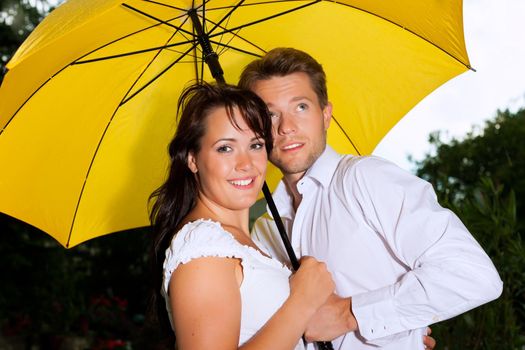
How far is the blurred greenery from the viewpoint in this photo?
4621mm

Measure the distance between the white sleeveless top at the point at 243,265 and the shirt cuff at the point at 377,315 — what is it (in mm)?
284

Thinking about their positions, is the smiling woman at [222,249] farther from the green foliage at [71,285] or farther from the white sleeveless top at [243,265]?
the green foliage at [71,285]

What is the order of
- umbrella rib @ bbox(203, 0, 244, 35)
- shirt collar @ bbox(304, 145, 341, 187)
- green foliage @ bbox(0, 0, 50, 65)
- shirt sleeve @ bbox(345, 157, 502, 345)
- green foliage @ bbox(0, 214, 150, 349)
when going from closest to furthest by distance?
shirt sleeve @ bbox(345, 157, 502, 345), shirt collar @ bbox(304, 145, 341, 187), umbrella rib @ bbox(203, 0, 244, 35), green foliage @ bbox(0, 0, 50, 65), green foliage @ bbox(0, 214, 150, 349)

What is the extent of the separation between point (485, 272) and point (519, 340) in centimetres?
255

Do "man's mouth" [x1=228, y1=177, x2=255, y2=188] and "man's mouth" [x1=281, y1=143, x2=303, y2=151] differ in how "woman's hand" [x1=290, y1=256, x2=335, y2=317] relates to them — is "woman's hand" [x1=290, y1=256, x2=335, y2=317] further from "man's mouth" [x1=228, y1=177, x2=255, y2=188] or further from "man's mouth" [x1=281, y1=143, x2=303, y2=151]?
"man's mouth" [x1=281, y1=143, x2=303, y2=151]

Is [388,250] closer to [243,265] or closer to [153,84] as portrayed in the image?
[243,265]

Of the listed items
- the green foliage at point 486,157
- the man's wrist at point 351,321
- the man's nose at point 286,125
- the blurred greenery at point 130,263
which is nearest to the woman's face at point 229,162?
the man's nose at point 286,125

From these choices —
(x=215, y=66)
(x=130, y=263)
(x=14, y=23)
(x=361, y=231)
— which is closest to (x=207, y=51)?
(x=215, y=66)

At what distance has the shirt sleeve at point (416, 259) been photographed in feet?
7.44

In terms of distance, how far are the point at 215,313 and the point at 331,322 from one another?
527 mm

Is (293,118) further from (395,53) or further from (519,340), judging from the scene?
(519,340)

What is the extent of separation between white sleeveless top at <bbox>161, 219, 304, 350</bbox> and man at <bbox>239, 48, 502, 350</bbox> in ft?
0.82

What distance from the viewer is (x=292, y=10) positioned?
3.06m

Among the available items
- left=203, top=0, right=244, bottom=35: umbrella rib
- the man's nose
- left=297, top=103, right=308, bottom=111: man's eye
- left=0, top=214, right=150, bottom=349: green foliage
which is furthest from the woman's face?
left=0, top=214, right=150, bottom=349: green foliage
